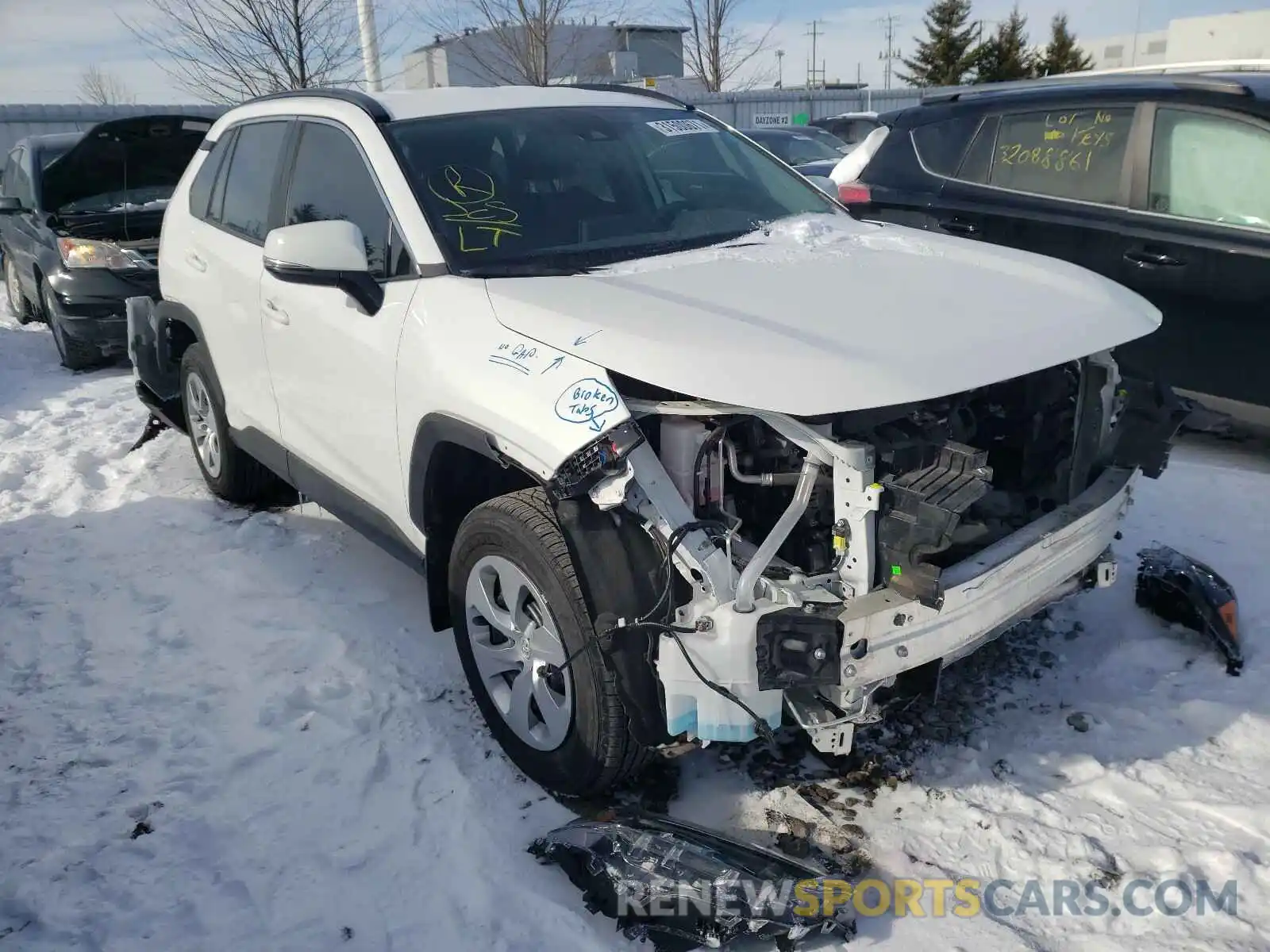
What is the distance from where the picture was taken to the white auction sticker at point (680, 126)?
3.98 meters

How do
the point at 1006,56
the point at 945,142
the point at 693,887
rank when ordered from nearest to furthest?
the point at 693,887, the point at 945,142, the point at 1006,56

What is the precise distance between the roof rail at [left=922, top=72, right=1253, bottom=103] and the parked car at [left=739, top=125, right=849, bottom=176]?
4997 mm

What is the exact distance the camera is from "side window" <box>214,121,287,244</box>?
4.07 metres

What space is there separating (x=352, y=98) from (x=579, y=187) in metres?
0.93

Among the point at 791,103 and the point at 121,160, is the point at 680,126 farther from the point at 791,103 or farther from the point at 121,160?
the point at 791,103

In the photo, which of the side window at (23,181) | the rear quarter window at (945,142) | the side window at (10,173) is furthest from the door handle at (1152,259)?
the side window at (10,173)

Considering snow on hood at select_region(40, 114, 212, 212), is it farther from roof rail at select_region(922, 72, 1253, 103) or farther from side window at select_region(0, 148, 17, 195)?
roof rail at select_region(922, 72, 1253, 103)

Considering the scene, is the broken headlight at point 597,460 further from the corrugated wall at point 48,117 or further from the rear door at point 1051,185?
the corrugated wall at point 48,117

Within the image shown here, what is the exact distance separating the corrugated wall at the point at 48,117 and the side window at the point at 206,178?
45.0ft

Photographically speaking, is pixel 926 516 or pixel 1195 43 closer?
pixel 926 516

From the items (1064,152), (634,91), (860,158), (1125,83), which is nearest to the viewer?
(634,91)

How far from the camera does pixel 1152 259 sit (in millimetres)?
4926

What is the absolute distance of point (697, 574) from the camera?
7.76 ft

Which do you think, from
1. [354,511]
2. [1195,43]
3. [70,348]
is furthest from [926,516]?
[1195,43]
